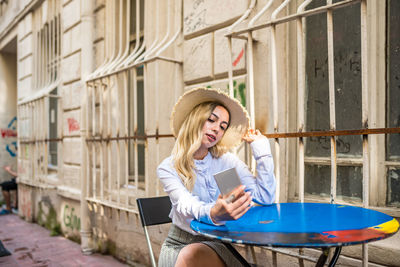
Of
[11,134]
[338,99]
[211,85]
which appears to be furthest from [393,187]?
[11,134]

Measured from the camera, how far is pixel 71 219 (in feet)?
17.2

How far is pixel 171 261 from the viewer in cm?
195

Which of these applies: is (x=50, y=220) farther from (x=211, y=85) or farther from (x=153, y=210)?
(x=153, y=210)

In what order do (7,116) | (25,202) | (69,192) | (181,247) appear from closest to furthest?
(181,247) < (69,192) < (25,202) < (7,116)

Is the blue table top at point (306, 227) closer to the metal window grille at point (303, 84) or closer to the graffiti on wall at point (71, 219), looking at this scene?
the metal window grille at point (303, 84)

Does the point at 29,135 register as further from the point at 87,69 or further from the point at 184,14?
the point at 184,14

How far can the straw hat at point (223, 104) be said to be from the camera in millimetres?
2240

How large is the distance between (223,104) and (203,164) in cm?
42

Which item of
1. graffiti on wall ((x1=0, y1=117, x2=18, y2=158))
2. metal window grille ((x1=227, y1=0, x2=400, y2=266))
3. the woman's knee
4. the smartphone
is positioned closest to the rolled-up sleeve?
metal window grille ((x1=227, y1=0, x2=400, y2=266))

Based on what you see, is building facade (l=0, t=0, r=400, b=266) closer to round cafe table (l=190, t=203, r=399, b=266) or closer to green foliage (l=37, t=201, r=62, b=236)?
green foliage (l=37, t=201, r=62, b=236)

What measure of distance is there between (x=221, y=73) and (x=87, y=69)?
2425mm

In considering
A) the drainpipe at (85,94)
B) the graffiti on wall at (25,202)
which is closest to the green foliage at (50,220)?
the graffiti on wall at (25,202)

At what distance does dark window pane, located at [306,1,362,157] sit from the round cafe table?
31.6 inches

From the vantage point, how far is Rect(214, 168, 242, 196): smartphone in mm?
1475
